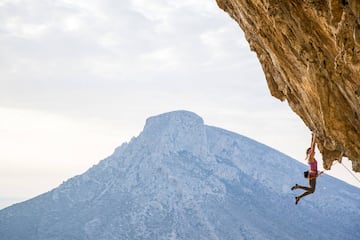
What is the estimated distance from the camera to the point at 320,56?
13703 millimetres

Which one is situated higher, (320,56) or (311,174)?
(320,56)

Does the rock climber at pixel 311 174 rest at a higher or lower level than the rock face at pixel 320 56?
lower

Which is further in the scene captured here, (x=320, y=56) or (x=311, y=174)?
(x=311, y=174)

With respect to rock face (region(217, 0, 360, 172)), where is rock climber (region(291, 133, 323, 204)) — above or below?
below

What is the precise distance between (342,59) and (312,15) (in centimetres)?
163

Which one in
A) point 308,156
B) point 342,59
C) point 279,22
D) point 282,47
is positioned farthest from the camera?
point 308,156

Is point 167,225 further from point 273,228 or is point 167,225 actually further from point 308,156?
point 308,156

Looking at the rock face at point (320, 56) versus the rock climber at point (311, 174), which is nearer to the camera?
the rock face at point (320, 56)

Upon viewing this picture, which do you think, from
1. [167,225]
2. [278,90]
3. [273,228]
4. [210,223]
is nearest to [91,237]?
[167,225]

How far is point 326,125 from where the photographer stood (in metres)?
15.3

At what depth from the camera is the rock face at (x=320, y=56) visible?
11.4 meters

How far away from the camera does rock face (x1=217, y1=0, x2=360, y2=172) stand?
11.4 metres

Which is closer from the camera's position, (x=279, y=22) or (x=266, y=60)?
(x=279, y=22)

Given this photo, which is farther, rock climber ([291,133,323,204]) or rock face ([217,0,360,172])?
rock climber ([291,133,323,204])
